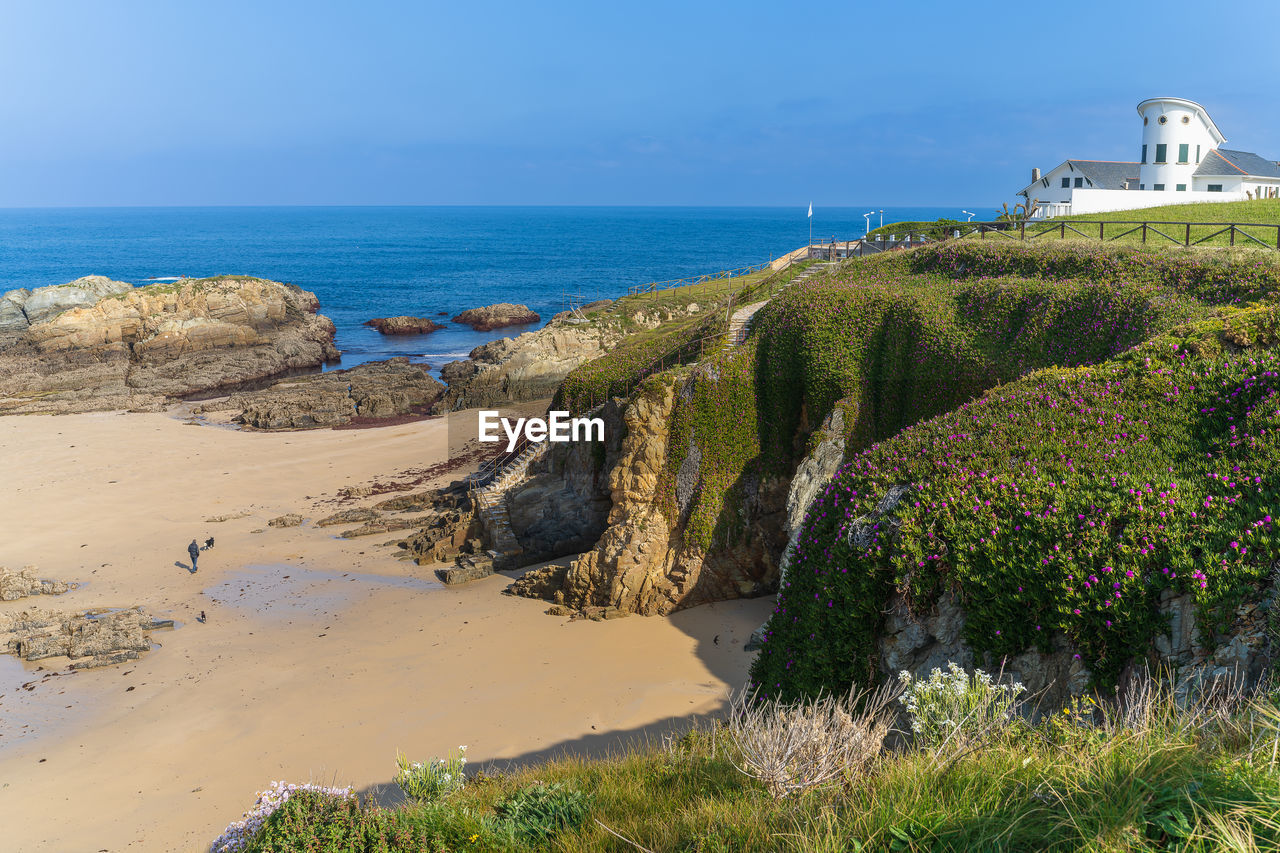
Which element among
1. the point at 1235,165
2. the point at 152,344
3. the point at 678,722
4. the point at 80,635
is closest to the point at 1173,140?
the point at 1235,165

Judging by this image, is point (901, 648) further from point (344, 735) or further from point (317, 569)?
point (317, 569)

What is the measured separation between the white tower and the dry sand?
1391 inches

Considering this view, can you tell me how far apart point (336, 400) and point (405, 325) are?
1138 inches

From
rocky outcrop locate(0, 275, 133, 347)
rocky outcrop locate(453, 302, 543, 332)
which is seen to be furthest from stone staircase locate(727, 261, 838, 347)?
rocky outcrop locate(0, 275, 133, 347)

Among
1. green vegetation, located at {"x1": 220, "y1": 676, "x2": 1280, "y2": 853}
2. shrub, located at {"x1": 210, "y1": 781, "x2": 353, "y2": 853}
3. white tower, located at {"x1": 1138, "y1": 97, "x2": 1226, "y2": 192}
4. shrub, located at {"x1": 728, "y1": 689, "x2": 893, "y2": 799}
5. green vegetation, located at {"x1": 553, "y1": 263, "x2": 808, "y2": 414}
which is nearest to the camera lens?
green vegetation, located at {"x1": 220, "y1": 676, "x2": 1280, "y2": 853}

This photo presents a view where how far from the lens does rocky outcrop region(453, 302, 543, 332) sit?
71625 mm

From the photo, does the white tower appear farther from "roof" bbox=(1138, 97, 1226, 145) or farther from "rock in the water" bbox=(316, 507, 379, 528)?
"rock in the water" bbox=(316, 507, 379, 528)

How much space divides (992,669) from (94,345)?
60184 millimetres

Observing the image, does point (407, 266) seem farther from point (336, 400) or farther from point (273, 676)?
point (273, 676)

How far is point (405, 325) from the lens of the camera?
231ft

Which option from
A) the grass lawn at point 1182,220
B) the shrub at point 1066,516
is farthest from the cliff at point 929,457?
the grass lawn at point 1182,220

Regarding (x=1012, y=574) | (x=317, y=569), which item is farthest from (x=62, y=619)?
(x=1012, y=574)

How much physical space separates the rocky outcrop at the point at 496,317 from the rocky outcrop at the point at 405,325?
122 inches

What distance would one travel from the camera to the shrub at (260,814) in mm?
7371
